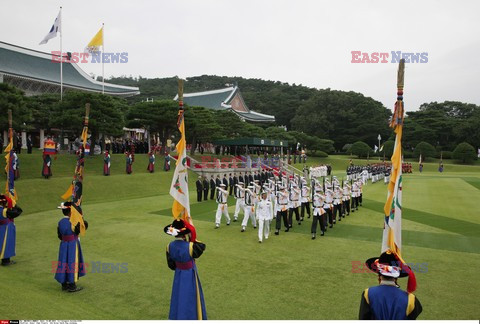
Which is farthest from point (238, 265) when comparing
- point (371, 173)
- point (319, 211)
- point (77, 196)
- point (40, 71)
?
point (40, 71)

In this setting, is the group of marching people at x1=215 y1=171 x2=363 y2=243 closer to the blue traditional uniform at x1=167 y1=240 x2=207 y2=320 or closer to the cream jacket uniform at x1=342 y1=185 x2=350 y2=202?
the cream jacket uniform at x1=342 y1=185 x2=350 y2=202

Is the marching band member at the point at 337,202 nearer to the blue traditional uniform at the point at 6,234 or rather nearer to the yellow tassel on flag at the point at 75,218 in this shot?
the yellow tassel on flag at the point at 75,218

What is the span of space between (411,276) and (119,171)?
2475cm

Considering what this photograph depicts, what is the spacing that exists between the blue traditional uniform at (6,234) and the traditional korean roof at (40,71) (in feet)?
85.7

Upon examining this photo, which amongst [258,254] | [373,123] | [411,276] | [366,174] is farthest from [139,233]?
[373,123]

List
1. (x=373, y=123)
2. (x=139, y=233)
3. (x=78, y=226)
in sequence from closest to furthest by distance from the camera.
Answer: (x=78, y=226)
(x=139, y=233)
(x=373, y=123)

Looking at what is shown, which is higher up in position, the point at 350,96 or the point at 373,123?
the point at 350,96

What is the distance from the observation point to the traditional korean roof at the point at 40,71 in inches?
1247

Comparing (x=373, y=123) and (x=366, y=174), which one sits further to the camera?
(x=373, y=123)

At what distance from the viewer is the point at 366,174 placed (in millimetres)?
31656

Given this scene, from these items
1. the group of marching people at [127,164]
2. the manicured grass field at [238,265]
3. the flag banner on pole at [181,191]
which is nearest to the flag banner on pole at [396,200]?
the manicured grass field at [238,265]

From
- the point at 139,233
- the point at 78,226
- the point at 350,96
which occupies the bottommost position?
the point at 139,233

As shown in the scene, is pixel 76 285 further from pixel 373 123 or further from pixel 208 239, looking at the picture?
pixel 373 123

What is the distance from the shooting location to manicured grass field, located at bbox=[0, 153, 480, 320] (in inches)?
252
